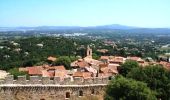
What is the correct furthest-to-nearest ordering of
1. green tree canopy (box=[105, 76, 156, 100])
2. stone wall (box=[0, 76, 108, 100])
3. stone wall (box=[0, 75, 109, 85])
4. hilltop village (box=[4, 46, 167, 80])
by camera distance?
hilltop village (box=[4, 46, 167, 80]), stone wall (box=[0, 75, 109, 85]), stone wall (box=[0, 76, 108, 100]), green tree canopy (box=[105, 76, 156, 100])

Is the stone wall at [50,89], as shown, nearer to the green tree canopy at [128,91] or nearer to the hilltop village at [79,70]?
the green tree canopy at [128,91]

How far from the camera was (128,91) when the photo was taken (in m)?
28.2

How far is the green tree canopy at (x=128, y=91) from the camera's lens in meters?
27.8

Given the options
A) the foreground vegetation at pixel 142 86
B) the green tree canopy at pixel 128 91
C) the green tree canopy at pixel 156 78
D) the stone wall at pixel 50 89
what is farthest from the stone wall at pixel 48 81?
the green tree canopy at pixel 156 78

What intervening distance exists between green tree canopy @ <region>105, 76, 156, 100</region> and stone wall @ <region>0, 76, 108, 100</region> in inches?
76.1

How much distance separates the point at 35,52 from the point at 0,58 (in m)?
9.62

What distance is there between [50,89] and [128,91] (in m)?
5.93

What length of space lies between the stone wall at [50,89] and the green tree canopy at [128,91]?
6.34 ft

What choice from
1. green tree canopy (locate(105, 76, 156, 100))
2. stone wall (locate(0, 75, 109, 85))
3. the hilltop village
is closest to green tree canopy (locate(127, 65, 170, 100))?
green tree canopy (locate(105, 76, 156, 100))

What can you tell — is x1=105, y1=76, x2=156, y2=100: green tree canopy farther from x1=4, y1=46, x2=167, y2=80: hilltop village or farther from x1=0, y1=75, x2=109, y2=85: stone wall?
x1=4, y1=46, x2=167, y2=80: hilltop village

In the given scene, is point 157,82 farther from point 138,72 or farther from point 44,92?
point 44,92

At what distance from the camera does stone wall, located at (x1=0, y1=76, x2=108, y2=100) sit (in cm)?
2833

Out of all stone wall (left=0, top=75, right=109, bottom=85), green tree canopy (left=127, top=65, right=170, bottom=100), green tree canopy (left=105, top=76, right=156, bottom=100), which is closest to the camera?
green tree canopy (left=105, top=76, right=156, bottom=100)

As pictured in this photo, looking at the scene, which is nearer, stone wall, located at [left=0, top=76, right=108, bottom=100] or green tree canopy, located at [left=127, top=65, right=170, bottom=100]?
stone wall, located at [left=0, top=76, right=108, bottom=100]
